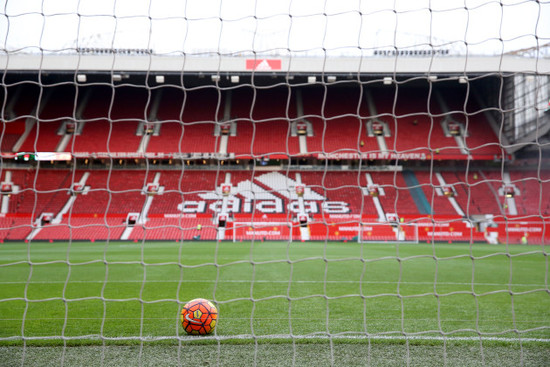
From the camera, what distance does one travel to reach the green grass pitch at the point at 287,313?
366cm

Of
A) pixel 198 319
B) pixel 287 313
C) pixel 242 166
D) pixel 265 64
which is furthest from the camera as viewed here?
pixel 242 166

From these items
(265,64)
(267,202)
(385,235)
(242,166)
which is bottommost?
(385,235)

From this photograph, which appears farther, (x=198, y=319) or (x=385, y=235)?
(x=385, y=235)

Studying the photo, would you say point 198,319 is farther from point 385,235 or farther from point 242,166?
point 242,166

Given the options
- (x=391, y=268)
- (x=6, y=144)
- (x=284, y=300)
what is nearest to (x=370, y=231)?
(x=391, y=268)

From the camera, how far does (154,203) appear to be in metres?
22.0

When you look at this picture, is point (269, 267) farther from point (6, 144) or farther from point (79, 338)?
point (6, 144)

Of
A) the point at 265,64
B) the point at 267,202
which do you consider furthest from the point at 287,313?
the point at 267,202

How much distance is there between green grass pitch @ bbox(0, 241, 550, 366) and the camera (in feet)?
12.0

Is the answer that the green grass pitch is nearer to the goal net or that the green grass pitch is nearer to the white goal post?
the goal net

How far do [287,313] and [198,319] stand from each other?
4.59 ft

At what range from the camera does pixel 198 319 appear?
4125 mm

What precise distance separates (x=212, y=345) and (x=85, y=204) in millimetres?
18549

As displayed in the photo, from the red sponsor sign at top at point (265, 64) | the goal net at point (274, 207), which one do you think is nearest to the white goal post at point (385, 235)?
the goal net at point (274, 207)
